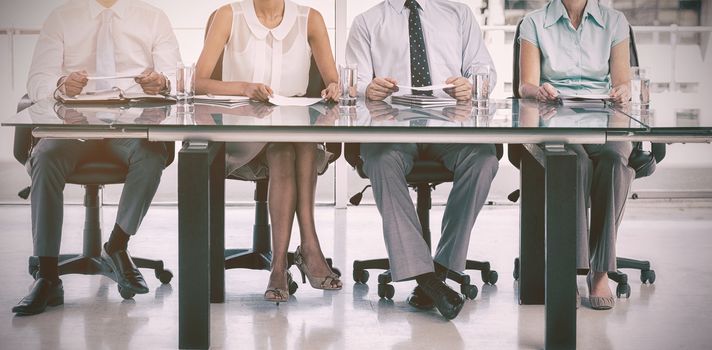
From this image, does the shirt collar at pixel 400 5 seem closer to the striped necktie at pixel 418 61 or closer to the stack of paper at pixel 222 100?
the striped necktie at pixel 418 61

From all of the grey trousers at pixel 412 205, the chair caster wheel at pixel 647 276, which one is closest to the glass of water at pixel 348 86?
the grey trousers at pixel 412 205

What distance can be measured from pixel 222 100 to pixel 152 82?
258 mm

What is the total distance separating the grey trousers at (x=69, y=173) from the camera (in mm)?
3619

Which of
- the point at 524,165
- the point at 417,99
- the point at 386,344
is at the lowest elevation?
the point at 386,344

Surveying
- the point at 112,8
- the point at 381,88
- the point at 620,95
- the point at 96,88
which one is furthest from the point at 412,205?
the point at 112,8

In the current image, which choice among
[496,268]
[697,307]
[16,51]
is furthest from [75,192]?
[697,307]

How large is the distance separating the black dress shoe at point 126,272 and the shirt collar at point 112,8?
1.05 meters

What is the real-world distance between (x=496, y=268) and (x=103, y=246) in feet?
5.30

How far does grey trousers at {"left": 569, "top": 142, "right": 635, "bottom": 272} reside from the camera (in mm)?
3617

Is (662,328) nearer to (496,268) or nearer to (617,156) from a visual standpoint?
(617,156)

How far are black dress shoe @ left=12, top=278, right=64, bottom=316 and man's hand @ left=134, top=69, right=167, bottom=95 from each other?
0.75 m

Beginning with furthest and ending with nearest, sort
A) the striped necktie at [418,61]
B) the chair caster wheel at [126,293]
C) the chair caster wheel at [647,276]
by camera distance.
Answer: the striped necktie at [418,61], the chair caster wheel at [647,276], the chair caster wheel at [126,293]

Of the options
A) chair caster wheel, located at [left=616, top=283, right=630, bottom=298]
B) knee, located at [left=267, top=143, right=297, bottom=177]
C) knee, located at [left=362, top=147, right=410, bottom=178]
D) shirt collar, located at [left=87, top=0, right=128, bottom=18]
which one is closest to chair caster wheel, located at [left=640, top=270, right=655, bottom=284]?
chair caster wheel, located at [left=616, top=283, right=630, bottom=298]

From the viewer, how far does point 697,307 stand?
3.70 m
